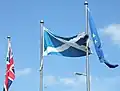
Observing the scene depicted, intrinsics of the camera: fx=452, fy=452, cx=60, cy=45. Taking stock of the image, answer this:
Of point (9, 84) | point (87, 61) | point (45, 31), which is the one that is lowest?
point (9, 84)

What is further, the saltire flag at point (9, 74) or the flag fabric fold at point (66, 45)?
the saltire flag at point (9, 74)

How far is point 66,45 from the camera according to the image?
36.3 meters

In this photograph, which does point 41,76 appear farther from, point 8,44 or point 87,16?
point 8,44

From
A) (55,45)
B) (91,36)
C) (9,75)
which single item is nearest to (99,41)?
(91,36)

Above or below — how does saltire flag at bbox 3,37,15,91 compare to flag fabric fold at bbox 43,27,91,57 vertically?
below

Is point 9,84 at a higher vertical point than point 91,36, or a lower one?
lower

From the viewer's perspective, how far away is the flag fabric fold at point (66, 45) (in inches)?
1420

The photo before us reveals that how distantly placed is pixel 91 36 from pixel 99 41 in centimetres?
76

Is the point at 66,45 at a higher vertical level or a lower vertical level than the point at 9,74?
higher

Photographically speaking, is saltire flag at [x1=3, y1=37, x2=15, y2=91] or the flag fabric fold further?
saltire flag at [x1=3, y1=37, x2=15, y2=91]

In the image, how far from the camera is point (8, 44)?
44.4 m

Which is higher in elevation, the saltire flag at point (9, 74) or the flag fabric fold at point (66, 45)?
the flag fabric fold at point (66, 45)

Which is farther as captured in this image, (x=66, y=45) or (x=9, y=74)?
(x=9, y=74)

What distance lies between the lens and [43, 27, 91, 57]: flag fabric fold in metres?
36.1
